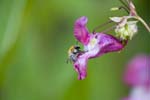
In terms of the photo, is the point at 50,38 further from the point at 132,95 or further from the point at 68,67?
the point at 132,95

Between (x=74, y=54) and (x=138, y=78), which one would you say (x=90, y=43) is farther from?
(x=138, y=78)

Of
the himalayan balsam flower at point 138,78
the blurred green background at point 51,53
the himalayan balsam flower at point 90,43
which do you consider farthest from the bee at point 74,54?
the blurred green background at point 51,53

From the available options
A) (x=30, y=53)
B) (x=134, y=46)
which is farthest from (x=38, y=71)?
(x=134, y=46)

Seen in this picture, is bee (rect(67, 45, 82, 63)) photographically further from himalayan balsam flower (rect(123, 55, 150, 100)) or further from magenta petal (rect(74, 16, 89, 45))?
himalayan balsam flower (rect(123, 55, 150, 100))

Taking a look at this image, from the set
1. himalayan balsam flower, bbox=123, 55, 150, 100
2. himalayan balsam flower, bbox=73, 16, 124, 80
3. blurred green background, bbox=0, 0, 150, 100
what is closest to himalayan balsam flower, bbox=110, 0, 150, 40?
himalayan balsam flower, bbox=73, 16, 124, 80

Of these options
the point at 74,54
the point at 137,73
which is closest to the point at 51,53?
the point at 137,73

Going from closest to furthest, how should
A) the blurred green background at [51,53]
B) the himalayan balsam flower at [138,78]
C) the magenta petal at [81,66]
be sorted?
the magenta petal at [81,66]
the himalayan balsam flower at [138,78]
the blurred green background at [51,53]

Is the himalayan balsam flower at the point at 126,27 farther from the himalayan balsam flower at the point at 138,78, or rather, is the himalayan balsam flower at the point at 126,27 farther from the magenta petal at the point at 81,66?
the himalayan balsam flower at the point at 138,78
